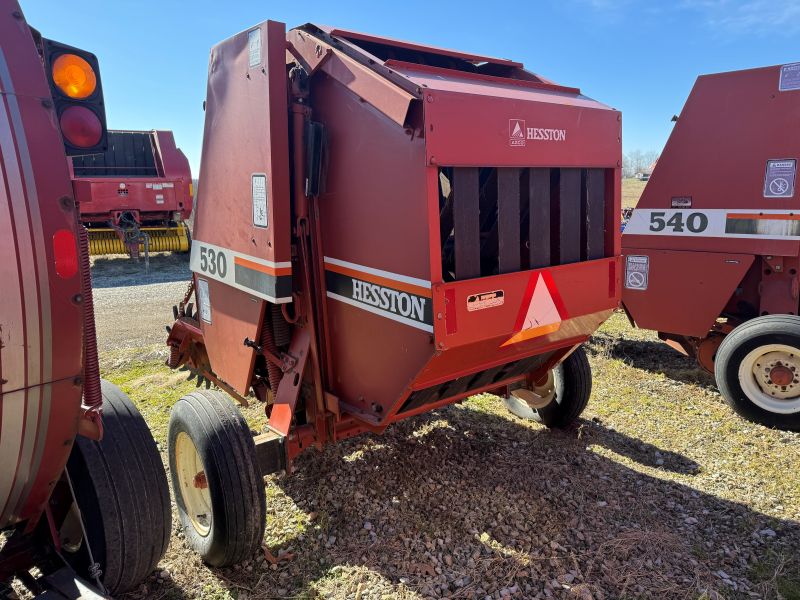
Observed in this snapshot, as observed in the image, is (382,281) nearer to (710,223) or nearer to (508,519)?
(508,519)

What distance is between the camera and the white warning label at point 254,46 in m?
2.89

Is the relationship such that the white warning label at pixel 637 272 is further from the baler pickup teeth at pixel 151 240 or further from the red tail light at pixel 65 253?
the baler pickup teeth at pixel 151 240

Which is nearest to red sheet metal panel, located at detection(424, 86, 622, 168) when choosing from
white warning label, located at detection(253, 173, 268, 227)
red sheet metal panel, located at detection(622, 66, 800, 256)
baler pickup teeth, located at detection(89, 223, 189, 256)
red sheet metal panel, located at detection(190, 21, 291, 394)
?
red sheet metal panel, located at detection(190, 21, 291, 394)

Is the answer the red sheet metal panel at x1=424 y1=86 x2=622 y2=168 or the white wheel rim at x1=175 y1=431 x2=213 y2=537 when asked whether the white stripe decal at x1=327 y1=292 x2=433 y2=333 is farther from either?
the white wheel rim at x1=175 y1=431 x2=213 y2=537

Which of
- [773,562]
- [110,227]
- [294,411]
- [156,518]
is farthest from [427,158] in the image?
[110,227]

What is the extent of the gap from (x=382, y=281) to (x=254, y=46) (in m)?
1.41

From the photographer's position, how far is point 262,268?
3.10m

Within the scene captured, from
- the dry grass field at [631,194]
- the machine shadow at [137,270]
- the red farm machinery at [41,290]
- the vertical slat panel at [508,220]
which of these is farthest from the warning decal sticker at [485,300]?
the dry grass field at [631,194]

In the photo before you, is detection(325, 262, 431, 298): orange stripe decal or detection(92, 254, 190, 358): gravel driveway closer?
detection(325, 262, 431, 298): orange stripe decal

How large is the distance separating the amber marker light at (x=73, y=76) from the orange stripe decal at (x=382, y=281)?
1369 millimetres

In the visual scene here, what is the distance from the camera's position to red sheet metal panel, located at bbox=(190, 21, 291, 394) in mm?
2881

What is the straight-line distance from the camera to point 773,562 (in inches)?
117

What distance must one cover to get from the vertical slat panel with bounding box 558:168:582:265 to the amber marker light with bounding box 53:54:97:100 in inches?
83.3

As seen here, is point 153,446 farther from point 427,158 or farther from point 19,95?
point 427,158
